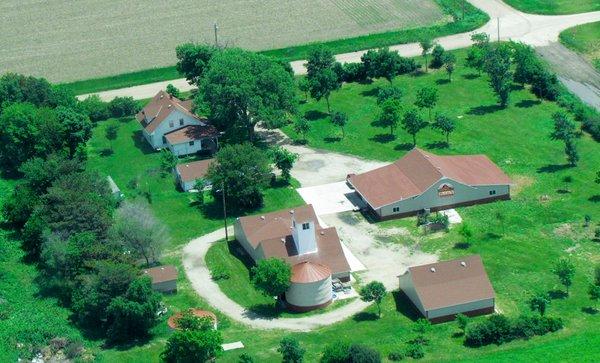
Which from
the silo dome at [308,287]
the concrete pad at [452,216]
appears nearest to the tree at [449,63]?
the concrete pad at [452,216]

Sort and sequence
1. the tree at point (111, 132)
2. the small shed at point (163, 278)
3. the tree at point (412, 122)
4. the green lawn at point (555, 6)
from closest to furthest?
the small shed at point (163, 278) < the tree at point (412, 122) < the tree at point (111, 132) < the green lawn at point (555, 6)

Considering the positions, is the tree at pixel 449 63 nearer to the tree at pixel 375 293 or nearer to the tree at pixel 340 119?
the tree at pixel 340 119

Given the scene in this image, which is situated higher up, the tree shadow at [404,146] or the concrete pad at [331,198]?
the concrete pad at [331,198]

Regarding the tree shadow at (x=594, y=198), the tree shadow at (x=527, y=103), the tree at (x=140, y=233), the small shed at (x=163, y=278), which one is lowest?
the tree shadow at (x=527, y=103)

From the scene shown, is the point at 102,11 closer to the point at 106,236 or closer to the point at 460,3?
the point at 460,3

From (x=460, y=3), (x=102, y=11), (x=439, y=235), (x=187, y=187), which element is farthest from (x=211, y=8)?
(x=439, y=235)

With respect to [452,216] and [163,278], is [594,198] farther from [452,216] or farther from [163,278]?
[163,278]

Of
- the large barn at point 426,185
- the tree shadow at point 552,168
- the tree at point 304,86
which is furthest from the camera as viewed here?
the tree at point 304,86

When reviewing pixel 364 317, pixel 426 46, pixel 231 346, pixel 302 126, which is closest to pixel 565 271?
pixel 364 317
